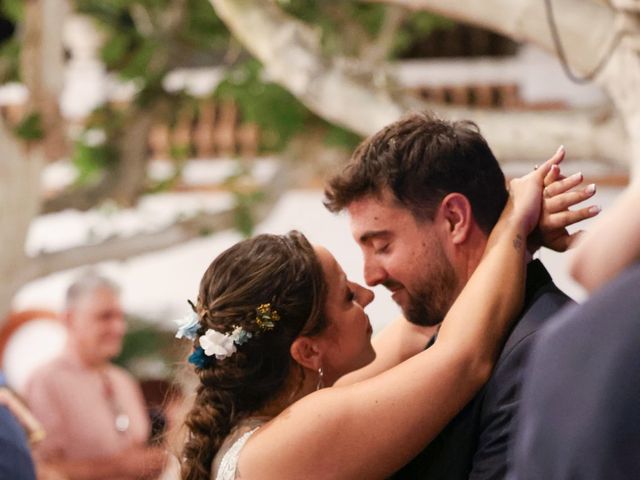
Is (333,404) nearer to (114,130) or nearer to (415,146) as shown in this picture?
(415,146)

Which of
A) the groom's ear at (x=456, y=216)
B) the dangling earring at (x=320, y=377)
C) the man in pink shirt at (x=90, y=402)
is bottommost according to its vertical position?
the man in pink shirt at (x=90, y=402)

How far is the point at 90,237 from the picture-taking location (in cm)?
714

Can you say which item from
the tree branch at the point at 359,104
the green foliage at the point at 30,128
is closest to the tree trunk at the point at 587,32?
the tree branch at the point at 359,104

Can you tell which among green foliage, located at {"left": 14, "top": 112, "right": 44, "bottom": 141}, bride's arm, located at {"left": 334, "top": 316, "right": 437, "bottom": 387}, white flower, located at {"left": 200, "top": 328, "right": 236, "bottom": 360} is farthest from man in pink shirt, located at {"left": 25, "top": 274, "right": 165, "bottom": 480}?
white flower, located at {"left": 200, "top": 328, "right": 236, "bottom": 360}

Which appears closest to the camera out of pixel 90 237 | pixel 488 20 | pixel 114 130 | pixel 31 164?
pixel 488 20

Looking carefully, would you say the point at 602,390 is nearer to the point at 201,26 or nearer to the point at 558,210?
the point at 558,210

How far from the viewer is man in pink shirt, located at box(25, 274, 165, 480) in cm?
556

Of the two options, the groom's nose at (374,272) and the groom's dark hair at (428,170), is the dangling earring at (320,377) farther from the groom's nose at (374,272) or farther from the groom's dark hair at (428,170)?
the groom's dark hair at (428,170)

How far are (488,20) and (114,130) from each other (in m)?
3.97

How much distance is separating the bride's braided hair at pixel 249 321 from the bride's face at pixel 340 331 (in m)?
0.02

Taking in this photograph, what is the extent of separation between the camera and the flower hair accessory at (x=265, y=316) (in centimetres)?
255

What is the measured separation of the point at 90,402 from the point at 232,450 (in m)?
3.23

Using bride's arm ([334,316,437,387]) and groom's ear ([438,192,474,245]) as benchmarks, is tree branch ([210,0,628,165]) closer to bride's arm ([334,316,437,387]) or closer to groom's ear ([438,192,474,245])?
bride's arm ([334,316,437,387])

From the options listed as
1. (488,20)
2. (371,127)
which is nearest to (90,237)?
(371,127)
